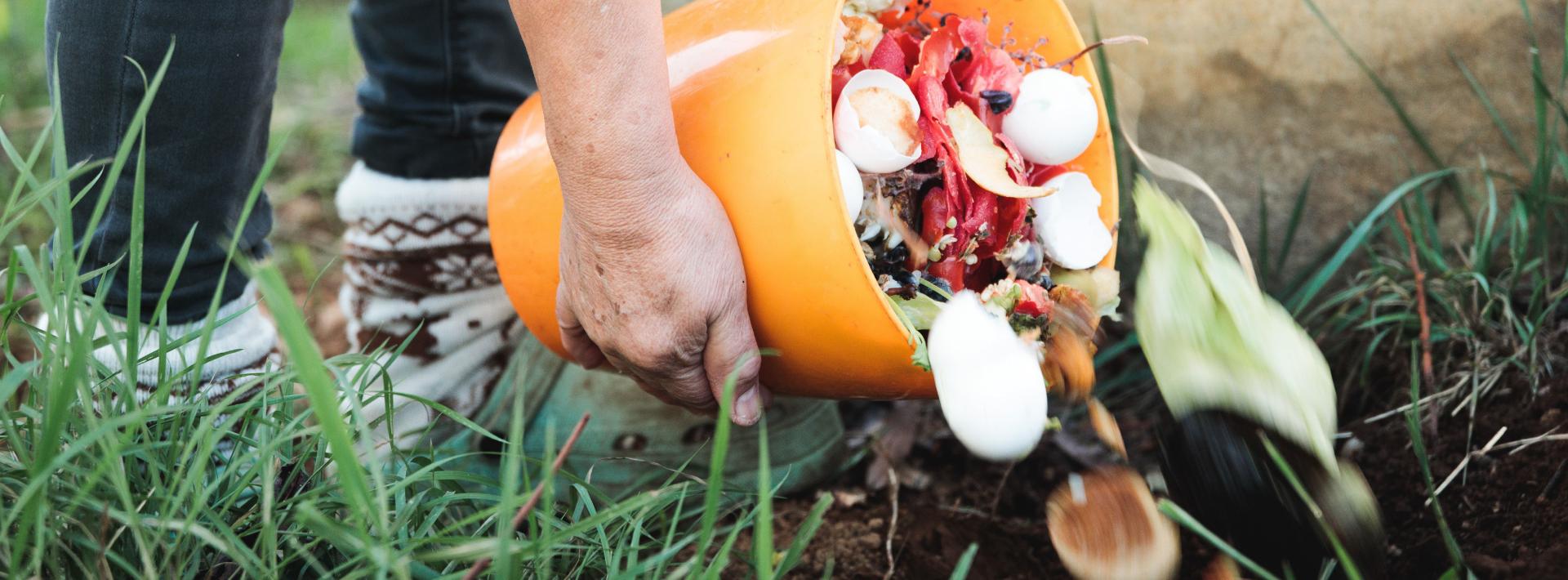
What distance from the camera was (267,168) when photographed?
2.73ft

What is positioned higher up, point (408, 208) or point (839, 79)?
point (839, 79)

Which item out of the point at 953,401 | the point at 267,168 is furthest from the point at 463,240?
the point at 953,401

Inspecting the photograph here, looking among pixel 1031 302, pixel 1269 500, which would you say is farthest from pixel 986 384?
pixel 1269 500

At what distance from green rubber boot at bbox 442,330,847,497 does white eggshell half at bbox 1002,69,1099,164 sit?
1.58 feet

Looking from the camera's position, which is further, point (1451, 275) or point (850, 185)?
point (1451, 275)

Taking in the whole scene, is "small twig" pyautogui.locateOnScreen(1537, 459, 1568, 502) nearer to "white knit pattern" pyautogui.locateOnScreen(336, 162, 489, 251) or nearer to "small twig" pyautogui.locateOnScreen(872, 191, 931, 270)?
"small twig" pyautogui.locateOnScreen(872, 191, 931, 270)

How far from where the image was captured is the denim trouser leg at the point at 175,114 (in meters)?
1.00

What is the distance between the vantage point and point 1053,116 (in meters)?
1.06

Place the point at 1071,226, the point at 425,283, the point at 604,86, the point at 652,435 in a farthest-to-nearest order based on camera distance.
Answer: the point at 425,283
the point at 652,435
the point at 1071,226
the point at 604,86

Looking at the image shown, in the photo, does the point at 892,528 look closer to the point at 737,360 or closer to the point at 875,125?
the point at 737,360

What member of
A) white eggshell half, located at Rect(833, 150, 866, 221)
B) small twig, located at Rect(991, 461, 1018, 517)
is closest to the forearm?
white eggshell half, located at Rect(833, 150, 866, 221)

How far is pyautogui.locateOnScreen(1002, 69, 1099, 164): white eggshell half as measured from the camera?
41.7 inches

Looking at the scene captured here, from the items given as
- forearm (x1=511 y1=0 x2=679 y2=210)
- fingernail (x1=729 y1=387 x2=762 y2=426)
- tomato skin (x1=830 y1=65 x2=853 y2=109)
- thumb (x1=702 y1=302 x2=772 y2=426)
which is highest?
forearm (x1=511 y1=0 x2=679 y2=210)

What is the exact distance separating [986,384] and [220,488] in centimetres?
65
